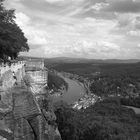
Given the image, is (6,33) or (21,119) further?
(6,33)

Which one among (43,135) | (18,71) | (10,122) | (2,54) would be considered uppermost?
(2,54)

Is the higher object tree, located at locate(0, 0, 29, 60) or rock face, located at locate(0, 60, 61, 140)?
tree, located at locate(0, 0, 29, 60)

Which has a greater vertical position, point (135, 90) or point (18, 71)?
point (18, 71)

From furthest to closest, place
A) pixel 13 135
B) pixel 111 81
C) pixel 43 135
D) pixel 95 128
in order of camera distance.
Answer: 1. pixel 111 81
2. pixel 95 128
3. pixel 43 135
4. pixel 13 135

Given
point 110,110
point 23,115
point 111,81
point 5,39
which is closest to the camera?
point 23,115

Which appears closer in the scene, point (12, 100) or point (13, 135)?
point (13, 135)

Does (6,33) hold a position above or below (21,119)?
above

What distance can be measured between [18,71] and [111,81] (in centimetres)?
16843

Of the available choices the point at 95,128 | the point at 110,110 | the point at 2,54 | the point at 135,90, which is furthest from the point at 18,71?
the point at 135,90

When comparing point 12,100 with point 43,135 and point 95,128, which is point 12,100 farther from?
point 95,128

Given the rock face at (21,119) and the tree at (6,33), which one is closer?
the rock face at (21,119)

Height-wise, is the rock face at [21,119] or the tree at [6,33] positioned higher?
the tree at [6,33]

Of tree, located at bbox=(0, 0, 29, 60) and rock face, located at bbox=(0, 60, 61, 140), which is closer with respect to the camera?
rock face, located at bbox=(0, 60, 61, 140)

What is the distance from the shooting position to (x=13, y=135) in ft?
47.0
